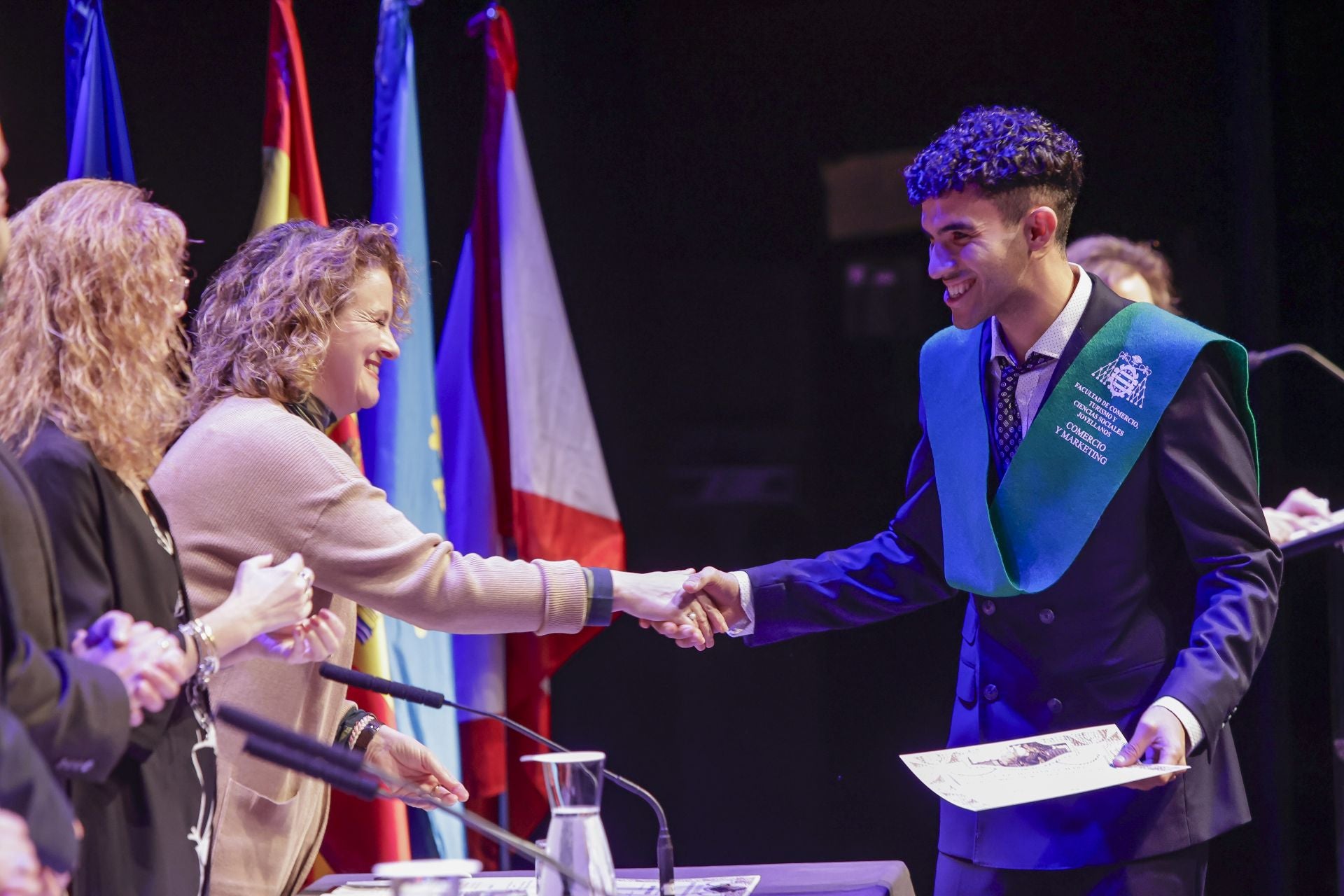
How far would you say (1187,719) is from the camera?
1.70 metres

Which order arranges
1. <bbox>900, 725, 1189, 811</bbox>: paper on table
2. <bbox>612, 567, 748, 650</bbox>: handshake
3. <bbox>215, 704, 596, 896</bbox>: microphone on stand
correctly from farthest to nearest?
<bbox>612, 567, 748, 650</bbox>: handshake < <bbox>900, 725, 1189, 811</bbox>: paper on table < <bbox>215, 704, 596, 896</bbox>: microphone on stand

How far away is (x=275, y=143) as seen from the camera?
10.1ft

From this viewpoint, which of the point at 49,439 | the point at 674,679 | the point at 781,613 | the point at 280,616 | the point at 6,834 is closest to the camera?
the point at 6,834

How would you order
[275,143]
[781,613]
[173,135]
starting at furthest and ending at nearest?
1. [173,135]
2. [275,143]
3. [781,613]

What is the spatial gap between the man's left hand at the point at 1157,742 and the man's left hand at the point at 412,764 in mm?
940

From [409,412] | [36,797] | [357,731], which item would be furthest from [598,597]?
[409,412]

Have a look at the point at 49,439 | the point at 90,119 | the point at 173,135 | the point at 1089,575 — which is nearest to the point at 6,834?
the point at 49,439

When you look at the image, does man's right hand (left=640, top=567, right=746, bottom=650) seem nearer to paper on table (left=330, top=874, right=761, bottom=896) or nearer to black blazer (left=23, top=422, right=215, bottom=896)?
paper on table (left=330, top=874, right=761, bottom=896)

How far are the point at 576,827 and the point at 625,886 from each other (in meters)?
0.43

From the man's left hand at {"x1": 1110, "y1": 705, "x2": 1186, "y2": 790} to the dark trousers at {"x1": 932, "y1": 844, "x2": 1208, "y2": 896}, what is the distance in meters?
0.18

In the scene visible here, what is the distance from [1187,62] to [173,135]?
8.40 feet

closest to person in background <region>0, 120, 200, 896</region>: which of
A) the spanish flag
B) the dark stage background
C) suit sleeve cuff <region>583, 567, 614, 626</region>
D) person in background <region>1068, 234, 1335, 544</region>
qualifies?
suit sleeve cuff <region>583, 567, 614, 626</region>

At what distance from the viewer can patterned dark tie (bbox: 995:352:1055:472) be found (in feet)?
6.67

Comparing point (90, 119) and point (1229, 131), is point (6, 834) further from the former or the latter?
point (1229, 131)
